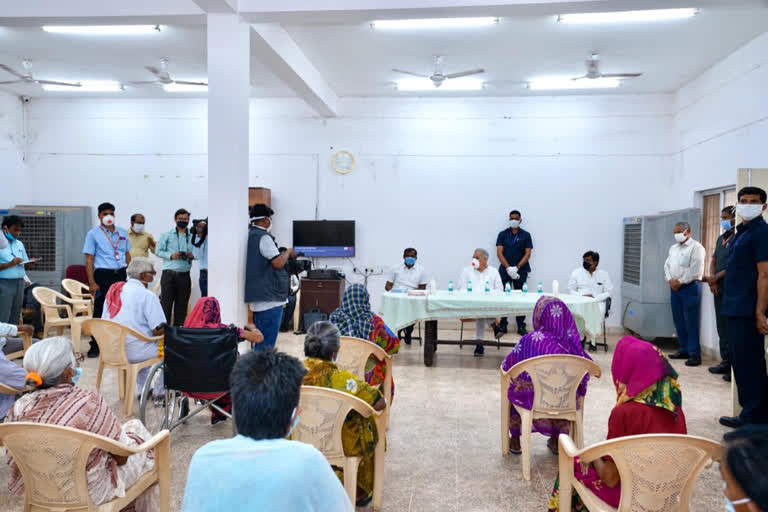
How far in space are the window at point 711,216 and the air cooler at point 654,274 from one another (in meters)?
0.20

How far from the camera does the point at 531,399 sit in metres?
3.19

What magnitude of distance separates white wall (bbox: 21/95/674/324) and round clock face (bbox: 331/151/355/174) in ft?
0.32

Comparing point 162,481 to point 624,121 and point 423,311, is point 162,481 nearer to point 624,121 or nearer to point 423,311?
point 423,311

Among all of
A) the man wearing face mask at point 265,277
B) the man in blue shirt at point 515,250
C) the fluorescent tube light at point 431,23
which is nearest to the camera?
the man wearing face mask at point 265,277

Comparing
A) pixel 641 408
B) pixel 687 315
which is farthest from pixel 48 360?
pixel 687 315

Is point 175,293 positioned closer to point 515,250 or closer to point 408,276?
point 408,276

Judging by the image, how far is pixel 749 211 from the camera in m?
3.70

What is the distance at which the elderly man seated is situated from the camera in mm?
4074

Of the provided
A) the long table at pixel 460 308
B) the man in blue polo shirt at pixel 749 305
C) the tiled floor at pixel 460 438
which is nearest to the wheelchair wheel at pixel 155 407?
the tiled floor at pixel 460 438

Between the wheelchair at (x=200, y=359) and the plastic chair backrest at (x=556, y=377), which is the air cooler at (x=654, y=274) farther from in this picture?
the wheelchair at (x=200, y=359)

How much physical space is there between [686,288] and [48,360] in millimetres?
6328

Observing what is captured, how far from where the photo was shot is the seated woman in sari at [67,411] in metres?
2.02

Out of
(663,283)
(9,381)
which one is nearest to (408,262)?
(663,283)

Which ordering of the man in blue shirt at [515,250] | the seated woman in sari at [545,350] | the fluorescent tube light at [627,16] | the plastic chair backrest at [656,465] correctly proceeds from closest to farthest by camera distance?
the plastic chair backrest at [656,465] < the seated woman in sari at [545,350] < the fluorescent tube light at [627,16] < the man in blue shirt at [515,250]
